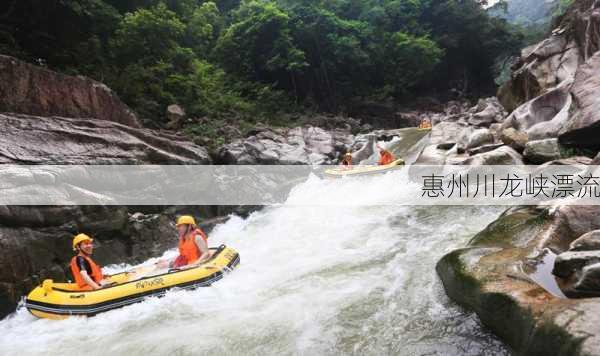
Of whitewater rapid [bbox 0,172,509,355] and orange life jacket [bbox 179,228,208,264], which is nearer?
whitewater rapid [bbox 0,172,509,355]

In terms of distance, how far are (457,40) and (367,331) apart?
3648 cm

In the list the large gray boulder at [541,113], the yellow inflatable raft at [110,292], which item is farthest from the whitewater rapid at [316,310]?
the large gray boulder at [541,113]

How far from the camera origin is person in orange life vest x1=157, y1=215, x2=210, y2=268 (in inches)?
266

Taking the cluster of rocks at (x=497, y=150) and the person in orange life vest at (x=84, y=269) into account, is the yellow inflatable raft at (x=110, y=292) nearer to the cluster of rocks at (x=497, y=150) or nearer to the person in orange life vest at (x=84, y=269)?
the person in orange life vest at (x=84, y=269)

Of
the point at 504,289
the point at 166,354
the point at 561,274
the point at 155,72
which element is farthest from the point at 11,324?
the point at 155,72

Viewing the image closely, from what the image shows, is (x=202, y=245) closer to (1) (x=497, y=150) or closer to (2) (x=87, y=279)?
(2) (x=87, y=279)

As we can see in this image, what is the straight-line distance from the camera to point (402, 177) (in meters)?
12.1

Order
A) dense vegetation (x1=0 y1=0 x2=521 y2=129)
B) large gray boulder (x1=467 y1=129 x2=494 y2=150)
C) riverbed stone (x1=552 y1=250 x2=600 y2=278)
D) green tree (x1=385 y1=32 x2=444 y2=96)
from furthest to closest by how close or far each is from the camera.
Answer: green tree (x1=385 y1=32 x2=444 y2=96)
dense vegetation (x1=0 y1=0 x2=521 y2=129)
large gray boulder (x1=467 y1=129 x2=494 y2=150)
riverbed stone (x1=552 y1=250 x2=600 y2=278)

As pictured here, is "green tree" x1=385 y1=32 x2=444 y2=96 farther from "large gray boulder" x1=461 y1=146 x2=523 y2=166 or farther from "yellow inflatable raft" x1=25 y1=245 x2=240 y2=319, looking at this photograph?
"yellow inflatable raft" x1=25 y1=245 x2=240 y2=319

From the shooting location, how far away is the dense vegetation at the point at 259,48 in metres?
13.4

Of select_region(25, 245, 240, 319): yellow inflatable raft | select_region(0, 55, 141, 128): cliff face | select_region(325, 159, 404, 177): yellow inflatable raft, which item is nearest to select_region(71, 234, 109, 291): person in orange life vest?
select_region(25, 245, 240, 319): yellow inflatable raft

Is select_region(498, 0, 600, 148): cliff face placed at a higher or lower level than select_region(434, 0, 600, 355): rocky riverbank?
higher

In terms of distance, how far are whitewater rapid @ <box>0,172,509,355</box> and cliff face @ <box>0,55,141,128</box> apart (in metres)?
4.93

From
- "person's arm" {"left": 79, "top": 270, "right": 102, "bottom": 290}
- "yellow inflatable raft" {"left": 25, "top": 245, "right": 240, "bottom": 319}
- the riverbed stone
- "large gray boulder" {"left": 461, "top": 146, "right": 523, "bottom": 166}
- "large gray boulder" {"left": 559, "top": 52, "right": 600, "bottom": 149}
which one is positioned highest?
"large gray boulder" {"left": 559, "top": 52, "right": 600, "bottom": 149}
